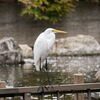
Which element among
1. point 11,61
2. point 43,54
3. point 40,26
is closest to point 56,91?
point 43,54

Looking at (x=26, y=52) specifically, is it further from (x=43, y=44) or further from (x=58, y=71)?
(x=43, y=44)

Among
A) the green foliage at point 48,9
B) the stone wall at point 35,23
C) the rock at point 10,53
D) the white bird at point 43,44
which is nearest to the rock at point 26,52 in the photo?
the rock at point 10,53

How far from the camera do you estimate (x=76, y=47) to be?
65.6 feet

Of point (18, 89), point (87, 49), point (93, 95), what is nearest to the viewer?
point (18, 89)

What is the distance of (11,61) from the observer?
687 inches

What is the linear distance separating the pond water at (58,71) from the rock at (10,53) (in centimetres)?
57

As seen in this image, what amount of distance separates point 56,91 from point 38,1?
54.0ft

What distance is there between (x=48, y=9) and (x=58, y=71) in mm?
8826

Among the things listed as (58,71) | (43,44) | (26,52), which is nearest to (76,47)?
(26,52)

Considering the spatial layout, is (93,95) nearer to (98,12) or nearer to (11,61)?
(11,61)

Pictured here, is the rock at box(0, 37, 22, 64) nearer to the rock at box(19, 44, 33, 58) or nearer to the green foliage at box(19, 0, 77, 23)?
the rock at box(19, 44, 33, 58)

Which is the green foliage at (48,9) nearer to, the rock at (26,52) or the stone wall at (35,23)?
the stone wall at (35,23)

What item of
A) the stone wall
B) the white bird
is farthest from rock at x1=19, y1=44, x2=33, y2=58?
the white bird

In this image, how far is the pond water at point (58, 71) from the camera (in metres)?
12.4
